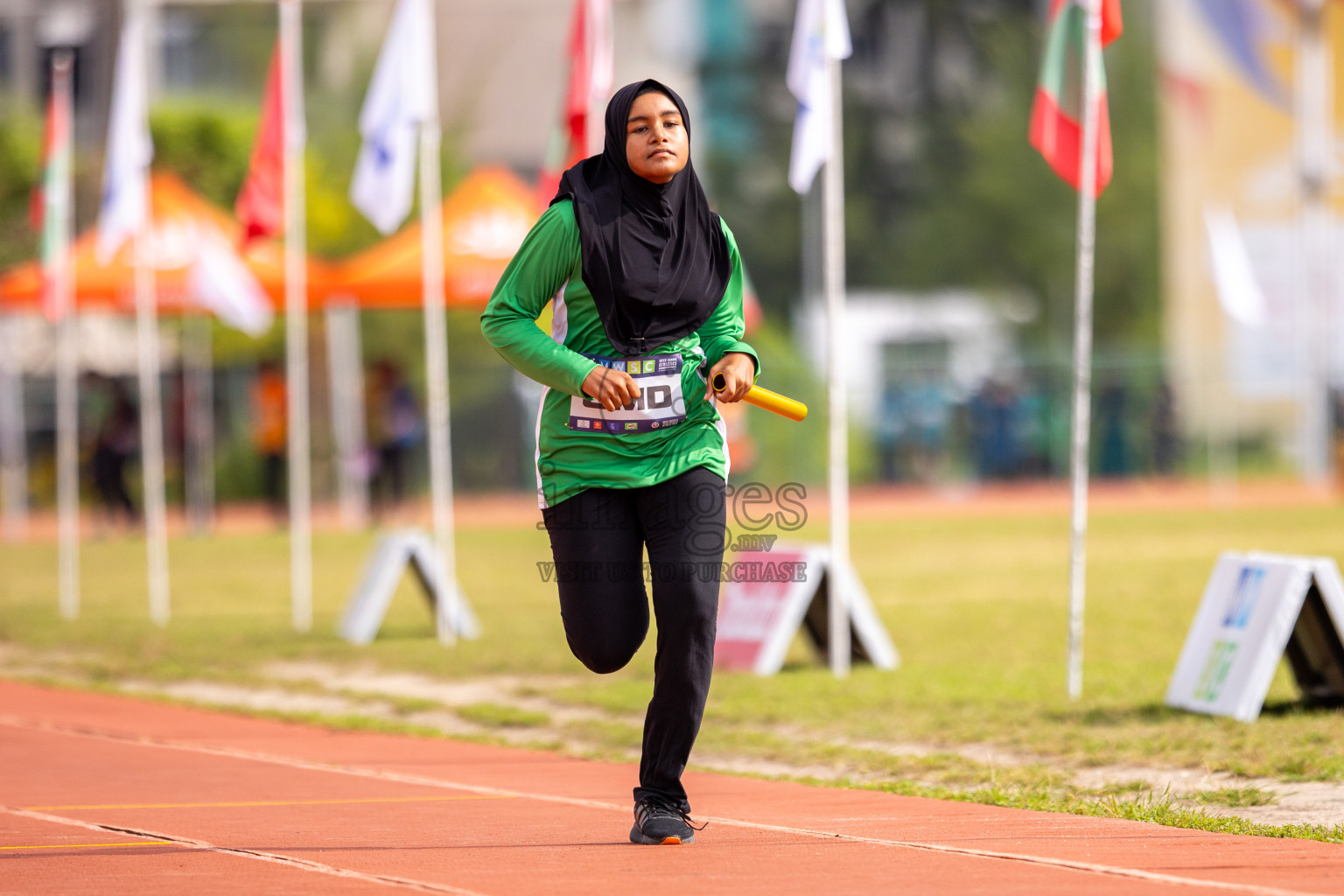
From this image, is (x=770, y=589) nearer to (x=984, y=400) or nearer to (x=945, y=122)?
(x=984, y=400)

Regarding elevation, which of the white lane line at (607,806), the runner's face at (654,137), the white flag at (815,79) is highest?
the white flag at (815,79)

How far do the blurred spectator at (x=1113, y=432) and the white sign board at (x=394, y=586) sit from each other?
70.2 ft

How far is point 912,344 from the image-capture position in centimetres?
3722

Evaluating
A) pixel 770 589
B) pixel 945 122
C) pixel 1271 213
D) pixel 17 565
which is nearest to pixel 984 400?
pixel 1271 213

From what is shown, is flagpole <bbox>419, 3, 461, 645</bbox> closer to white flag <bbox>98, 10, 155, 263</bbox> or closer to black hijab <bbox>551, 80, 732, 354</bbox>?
white flag <bbox>98, 10, 155, 263</bbox>

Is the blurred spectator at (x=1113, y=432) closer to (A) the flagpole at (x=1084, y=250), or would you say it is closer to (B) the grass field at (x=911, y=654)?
(B) the grass field at (x=911, y=654)

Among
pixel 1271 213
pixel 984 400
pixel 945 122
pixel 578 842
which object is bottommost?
pixel 578 842

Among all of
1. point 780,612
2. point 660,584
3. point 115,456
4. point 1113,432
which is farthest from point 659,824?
point 1113,432

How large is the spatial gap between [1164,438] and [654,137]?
27.1 meters

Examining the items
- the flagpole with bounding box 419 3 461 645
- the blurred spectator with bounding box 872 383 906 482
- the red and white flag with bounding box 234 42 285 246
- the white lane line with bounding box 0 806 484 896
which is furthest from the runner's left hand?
the blurred spectator with bounding box 872 383 906 482

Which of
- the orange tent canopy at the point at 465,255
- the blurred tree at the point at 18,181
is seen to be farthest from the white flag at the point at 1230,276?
the blurred tree at the point at 18,181

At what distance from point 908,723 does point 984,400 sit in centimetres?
2368

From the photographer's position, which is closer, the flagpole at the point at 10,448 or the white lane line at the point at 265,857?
the white lane line at the point at 265,857

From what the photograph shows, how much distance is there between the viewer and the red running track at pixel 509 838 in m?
4.90
